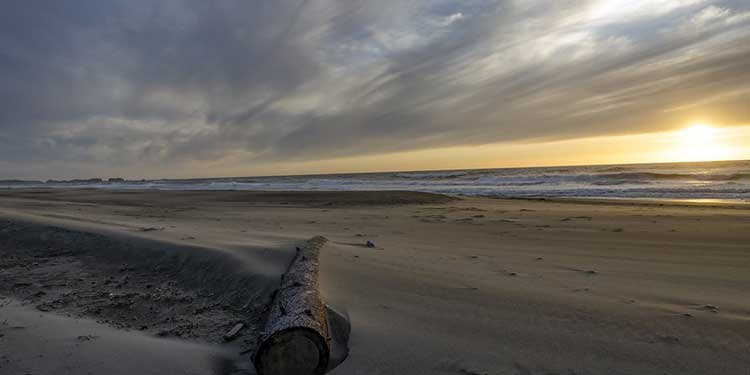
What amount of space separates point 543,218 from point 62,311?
10092 mm

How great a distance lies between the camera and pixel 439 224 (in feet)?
33.2

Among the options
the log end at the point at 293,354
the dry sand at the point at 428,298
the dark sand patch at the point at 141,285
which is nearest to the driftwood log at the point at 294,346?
the log end at the point at 293,354

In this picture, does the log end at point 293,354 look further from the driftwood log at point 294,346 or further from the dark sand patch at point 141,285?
the dark sand patch at point 141,285

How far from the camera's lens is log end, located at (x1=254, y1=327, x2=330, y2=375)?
8.46ft

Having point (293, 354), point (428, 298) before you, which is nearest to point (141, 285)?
point (293, 354)

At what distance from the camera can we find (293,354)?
8.59 ft

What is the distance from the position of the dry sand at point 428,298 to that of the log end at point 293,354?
0.20 metres

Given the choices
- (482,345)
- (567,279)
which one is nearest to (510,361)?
(482,345)

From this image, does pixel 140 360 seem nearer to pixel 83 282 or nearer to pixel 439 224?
pixel 83 282

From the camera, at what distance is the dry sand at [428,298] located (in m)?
2.71

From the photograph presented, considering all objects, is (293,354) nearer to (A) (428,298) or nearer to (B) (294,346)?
(B) (294,346)

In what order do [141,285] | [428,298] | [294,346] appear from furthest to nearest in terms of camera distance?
[141,285] < [428,298] < [294,346]

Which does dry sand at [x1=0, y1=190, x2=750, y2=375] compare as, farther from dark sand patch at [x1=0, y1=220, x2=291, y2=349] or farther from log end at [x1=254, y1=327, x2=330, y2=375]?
log end at [x1=254, y1=327, x2=330, y2=375]

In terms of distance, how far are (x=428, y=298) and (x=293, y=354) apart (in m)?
1.69
